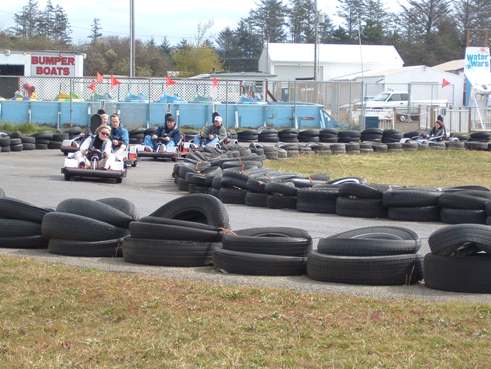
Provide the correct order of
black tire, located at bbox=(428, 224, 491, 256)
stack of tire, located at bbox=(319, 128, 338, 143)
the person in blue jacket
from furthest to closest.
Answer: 1. stack of tire, located at bbox=(319, 128, 338, 143)
2. the person in blue jacket
3. black tire, located at bbox=(428, 224, 491, 256)


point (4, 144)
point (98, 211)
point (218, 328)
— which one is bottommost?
point (218, 328)

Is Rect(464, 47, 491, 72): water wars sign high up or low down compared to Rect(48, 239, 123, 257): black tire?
up

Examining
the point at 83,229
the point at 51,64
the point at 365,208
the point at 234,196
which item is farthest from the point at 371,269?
the point at 51,64

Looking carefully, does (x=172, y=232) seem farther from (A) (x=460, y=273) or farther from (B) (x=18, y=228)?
(A) (x=460, y=273)

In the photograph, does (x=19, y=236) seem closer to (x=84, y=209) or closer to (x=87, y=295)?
(x=84, y=209)

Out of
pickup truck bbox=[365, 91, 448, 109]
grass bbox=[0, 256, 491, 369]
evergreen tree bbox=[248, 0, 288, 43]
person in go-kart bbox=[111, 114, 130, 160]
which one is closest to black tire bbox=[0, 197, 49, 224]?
grass bbox=[0, 256, 491, 369]

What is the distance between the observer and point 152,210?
39.4 ft

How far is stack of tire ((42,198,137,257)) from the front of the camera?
26.6 feet

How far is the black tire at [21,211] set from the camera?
28.0 feet

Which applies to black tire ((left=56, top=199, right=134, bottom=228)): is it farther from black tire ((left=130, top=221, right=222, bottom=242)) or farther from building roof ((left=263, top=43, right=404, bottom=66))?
building roof ((left=263, top=43, right=404, bottom=66))

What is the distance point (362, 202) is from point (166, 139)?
1115 centimetres

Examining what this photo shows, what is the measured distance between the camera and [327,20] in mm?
102312

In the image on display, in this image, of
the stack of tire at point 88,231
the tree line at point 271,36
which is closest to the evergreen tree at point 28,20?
the tree line at point 271,36

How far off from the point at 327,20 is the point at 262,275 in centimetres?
9749
